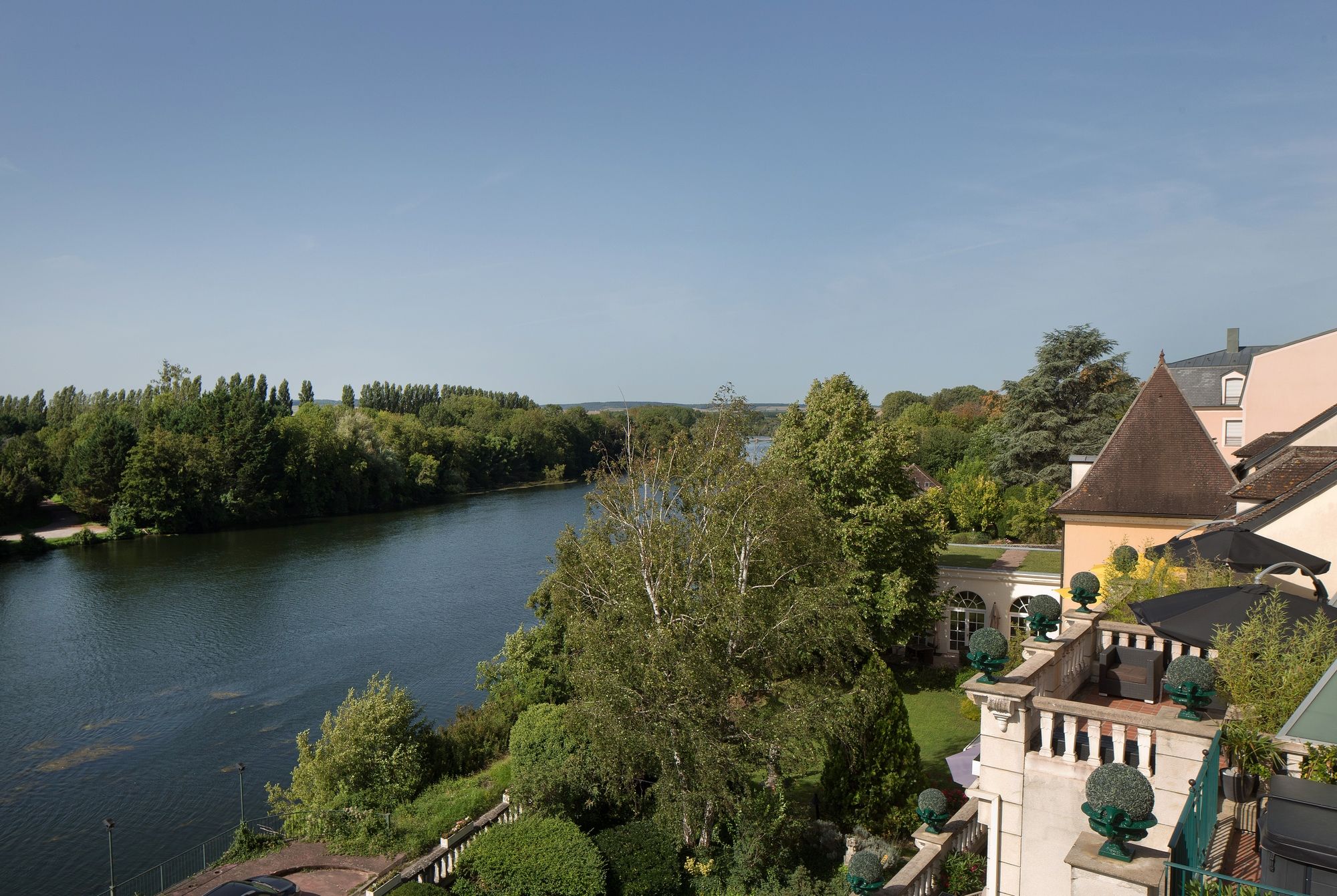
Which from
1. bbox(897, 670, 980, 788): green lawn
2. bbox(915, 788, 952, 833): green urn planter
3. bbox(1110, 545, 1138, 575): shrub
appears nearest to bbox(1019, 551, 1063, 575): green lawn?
bbox(897, 670, 980, 788): green lawn

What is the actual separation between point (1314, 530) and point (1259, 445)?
8.83 metres

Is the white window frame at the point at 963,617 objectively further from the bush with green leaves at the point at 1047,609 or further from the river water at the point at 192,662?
the bush with green leaves at the point at 1047,609

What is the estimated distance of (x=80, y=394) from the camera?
100m

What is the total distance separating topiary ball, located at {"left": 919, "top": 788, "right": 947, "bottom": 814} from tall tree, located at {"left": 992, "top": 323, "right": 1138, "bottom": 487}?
33167 millimetres

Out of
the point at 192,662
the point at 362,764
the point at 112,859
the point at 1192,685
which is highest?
the point at 1192,685

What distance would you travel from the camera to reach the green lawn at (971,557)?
89.6 feet

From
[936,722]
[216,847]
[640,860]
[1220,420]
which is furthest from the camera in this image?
[1220,420]

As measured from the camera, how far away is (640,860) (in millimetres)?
13680

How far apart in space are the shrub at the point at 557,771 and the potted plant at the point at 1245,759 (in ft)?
34.5

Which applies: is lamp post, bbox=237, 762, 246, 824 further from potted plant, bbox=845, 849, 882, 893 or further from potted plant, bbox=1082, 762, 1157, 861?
potted plant, bbox=1082, 762, 1157, 861

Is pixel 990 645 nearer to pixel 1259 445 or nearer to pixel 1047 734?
pixel 1047 734

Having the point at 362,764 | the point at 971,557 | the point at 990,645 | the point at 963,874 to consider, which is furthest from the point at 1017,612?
the point at 990,645

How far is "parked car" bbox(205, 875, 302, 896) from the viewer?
14055 millimetres

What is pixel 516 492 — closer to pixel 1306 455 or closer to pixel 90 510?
pixel 90 510
